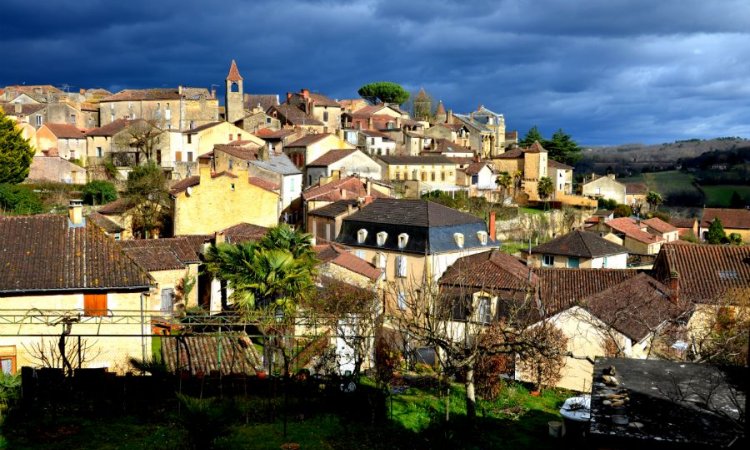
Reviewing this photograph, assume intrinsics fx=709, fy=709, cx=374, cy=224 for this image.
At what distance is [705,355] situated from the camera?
22297 millimetres

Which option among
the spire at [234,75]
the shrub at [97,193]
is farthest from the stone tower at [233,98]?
the shrub at [97,193]

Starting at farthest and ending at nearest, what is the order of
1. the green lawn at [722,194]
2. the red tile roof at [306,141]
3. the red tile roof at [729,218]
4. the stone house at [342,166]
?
the green lawn at [722,194] < the red tile roof at [729,218] < the red tile roof at [306,141] < the stone house at [342,166]

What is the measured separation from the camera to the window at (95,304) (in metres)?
22.2

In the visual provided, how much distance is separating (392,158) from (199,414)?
177 feet

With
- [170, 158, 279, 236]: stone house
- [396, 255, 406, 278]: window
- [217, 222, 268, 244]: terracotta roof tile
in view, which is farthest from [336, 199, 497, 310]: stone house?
[170, 158, 279, 236]: stone house

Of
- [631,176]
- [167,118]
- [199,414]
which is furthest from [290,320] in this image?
[631,176]

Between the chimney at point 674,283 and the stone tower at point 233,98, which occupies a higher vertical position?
the stone tower at point 233,98

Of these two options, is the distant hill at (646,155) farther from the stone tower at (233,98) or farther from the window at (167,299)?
the window at (167,299)

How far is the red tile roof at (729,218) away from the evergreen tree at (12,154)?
198ft

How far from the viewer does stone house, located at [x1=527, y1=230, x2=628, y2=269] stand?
44.9 metres

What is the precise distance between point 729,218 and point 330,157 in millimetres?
40787

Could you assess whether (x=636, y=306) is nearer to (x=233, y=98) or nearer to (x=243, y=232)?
(x=243, y=232)

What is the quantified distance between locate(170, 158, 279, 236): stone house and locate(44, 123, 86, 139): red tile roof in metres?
26.5

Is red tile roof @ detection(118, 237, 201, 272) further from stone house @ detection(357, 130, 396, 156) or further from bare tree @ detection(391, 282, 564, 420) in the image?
stone house @ detection(357, 130, 396, 156)
